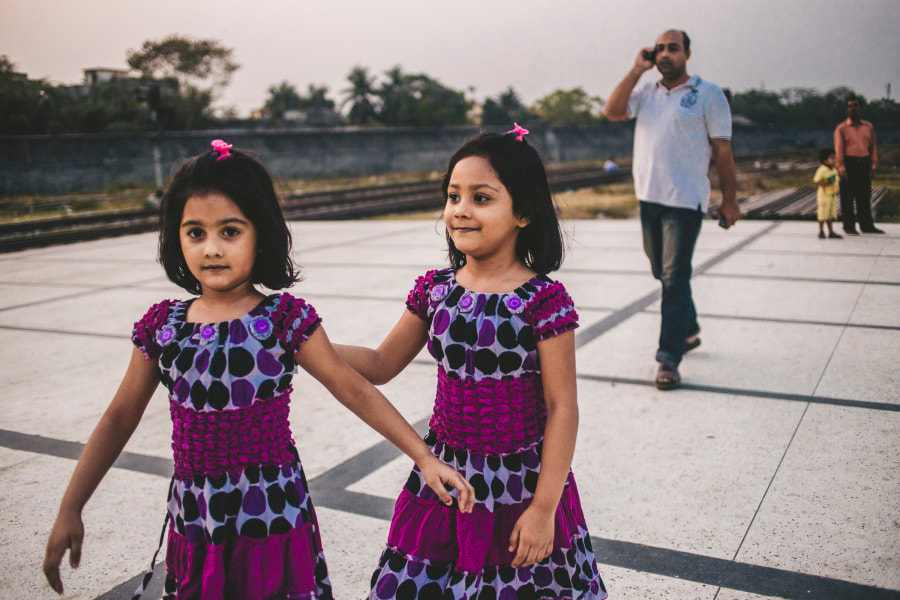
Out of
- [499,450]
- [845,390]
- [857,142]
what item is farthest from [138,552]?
[857,142]

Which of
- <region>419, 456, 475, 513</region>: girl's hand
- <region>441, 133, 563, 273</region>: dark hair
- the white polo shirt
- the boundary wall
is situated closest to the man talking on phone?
the white polo shirt

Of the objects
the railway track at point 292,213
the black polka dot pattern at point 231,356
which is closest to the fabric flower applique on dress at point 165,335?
the black polka dot pattern at point 231,356

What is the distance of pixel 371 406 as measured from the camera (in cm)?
167

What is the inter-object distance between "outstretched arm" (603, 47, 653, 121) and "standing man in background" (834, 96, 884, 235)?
21.8 feet

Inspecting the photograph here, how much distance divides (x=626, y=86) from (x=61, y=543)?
3.57 m

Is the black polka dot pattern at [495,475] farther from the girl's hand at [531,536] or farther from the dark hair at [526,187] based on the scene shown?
the dark hair at [526,187]

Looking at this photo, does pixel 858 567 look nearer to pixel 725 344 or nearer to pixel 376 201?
pixel 725 344

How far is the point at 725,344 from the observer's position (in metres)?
4.77

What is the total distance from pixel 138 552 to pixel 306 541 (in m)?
1.18

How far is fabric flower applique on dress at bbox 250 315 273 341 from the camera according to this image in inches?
64.7

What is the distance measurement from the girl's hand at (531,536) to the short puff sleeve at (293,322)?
0.60m

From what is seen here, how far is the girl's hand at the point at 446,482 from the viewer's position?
5.25ft

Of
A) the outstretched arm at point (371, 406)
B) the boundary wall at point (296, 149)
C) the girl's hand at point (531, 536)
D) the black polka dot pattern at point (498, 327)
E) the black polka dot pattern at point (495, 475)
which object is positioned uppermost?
the boundary wall at point (296, 149)

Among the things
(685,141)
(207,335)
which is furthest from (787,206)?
(207,335)
